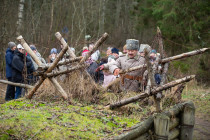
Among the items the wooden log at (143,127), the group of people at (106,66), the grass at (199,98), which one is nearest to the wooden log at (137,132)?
the wooden log at (143,127)

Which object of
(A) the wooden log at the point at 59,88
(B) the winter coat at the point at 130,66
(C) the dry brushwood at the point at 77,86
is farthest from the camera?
(C) the dry brushwood at the point at 77,86

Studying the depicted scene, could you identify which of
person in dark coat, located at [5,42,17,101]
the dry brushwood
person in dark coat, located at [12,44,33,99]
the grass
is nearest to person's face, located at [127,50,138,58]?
the dry brushwood

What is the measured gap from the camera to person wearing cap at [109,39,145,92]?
5.92m

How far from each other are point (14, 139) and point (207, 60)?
11638mm

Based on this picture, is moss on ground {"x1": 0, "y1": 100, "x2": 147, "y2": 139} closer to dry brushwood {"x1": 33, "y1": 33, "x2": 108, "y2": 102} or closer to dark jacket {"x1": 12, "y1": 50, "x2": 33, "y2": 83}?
dry brushwood {"x1": 33, "y1": 33, "x2": 108, "y2": 102}

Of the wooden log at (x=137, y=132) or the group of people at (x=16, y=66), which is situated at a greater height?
the group of people at (x=16, y=66)

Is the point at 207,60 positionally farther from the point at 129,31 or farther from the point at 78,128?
the point at 78,128

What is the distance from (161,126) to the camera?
3.96 meters

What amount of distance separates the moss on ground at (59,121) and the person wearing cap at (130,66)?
0.75 metres

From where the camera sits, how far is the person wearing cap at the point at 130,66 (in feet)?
19.4

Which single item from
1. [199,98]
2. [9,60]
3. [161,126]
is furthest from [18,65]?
[199,98]

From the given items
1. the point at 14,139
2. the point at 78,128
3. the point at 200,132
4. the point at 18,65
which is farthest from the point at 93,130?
the point at 18,65

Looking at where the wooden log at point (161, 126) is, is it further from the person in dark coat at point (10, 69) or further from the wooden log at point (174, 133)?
the person in dark coat at point (10, 69)

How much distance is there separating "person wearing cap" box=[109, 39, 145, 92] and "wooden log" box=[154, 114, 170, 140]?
191cm
